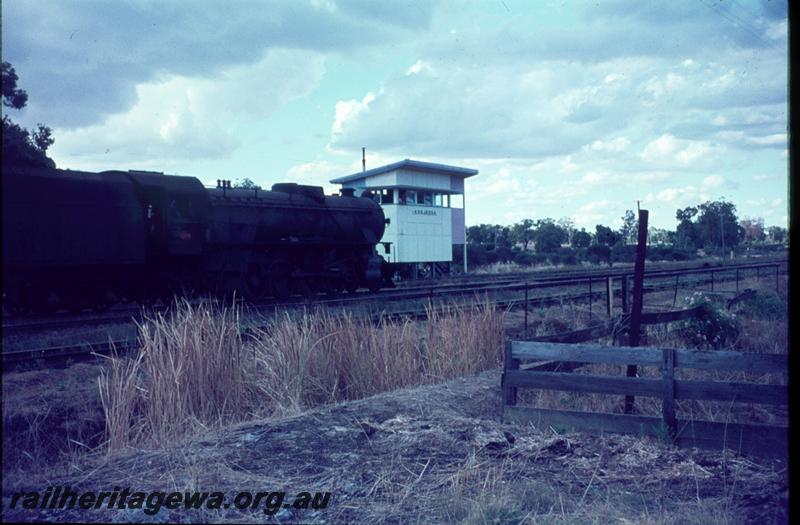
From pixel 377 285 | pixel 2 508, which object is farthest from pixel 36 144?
pixel 2 508

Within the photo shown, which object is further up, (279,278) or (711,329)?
(279,278)

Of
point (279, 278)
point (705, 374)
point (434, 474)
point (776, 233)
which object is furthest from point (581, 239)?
point (434, 474)

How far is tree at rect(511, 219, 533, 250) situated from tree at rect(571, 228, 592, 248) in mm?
6989

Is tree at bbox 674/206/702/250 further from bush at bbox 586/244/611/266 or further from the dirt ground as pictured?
the dirt ground

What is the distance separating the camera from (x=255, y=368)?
8.55 meters

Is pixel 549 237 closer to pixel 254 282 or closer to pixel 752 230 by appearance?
pixel 752 230

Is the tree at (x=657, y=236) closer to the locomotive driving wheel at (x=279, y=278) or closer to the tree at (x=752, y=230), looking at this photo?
the tree at (x=752, y=230)

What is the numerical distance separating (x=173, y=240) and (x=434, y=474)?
1198cm

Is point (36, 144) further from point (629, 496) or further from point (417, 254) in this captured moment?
point (417, 254)

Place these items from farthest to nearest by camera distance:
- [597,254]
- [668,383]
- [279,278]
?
[597,254] < [279,278] < [668,383]

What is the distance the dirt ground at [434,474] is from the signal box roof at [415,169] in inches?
1002

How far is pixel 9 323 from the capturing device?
13570 mm

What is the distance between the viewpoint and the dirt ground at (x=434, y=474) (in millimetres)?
4863

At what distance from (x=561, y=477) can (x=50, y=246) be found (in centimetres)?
995
